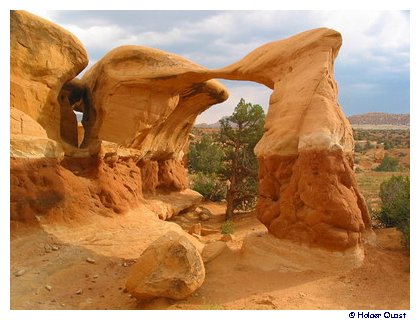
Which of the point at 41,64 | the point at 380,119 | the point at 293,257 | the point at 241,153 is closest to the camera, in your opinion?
the point at 293,257

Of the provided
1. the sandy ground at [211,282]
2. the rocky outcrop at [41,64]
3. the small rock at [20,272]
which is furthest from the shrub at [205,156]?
the small rock at [20,272]

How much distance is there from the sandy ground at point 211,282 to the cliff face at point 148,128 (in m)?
0.68

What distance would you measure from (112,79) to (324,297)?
8342mm

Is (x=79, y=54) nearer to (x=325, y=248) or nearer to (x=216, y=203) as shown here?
(x=325, y=248)

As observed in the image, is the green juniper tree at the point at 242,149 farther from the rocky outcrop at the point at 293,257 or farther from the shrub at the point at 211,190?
the rocky outcrop at the point at 293,257

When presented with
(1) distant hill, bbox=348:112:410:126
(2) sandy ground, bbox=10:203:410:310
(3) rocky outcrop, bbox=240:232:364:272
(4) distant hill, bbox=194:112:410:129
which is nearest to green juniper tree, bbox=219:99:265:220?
(2) sandy ground, bbox=10:203:410:310

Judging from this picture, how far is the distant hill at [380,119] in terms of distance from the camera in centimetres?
9069

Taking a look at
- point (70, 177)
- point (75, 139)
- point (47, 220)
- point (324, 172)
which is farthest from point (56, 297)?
point (75, 139)

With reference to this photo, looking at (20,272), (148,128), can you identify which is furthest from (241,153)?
(20,272)

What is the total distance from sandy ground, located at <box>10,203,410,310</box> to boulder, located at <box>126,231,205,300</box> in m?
0.24

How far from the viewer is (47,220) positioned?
8.89m

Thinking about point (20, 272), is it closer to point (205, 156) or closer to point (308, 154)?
point (308, 154)

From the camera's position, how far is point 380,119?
97.6 metres

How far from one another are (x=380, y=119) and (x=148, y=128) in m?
96.7
